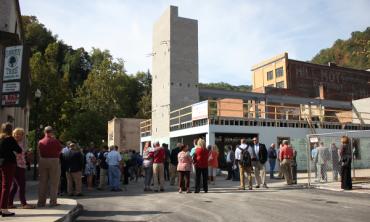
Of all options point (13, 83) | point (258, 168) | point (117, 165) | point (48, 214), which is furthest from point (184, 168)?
point (13, 83)

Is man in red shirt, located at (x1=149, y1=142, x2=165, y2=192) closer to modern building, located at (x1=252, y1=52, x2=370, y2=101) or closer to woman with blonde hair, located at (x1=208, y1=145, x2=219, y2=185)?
woman with blonde hair, located at (x1=208, y1=145, x2=219, y2=185)

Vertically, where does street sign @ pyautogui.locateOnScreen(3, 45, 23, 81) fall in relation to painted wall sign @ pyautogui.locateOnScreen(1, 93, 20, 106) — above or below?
above

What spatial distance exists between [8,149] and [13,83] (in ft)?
26.9

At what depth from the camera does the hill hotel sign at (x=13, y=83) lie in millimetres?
14969

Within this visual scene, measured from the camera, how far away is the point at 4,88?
15.2 meters

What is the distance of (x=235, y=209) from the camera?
29.7ft

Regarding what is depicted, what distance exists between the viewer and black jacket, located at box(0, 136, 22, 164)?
7711 mm

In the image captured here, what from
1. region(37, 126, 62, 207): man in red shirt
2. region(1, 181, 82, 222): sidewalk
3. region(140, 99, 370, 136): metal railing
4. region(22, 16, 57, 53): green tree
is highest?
region(22, 16, 57, 53): green tree

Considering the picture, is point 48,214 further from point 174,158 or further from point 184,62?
point 184,62

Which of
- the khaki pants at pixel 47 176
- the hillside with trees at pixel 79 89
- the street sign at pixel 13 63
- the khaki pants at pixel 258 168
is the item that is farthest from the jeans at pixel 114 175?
the hillside with trees at pixel 79 89

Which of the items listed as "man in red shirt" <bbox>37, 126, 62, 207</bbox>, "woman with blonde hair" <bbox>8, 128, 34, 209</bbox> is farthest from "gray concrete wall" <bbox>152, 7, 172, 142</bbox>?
"woman with blonde hair" <bbox>8, 128, 34, 209</bbox>

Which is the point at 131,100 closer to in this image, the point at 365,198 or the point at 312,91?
the point at 312,91

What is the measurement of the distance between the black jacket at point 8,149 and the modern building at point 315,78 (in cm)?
6537

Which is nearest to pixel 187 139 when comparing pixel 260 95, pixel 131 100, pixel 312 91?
pixel 260 95
